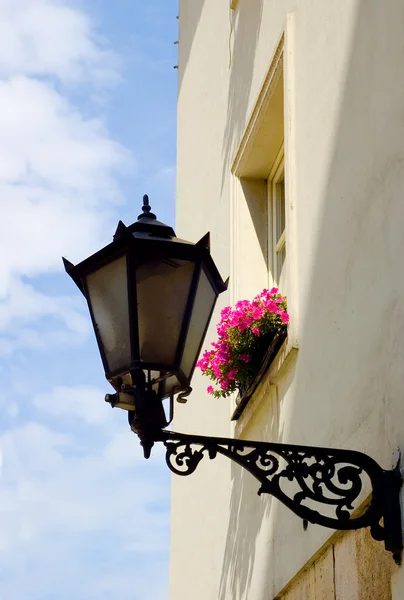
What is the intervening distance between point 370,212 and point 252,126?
2628 mm

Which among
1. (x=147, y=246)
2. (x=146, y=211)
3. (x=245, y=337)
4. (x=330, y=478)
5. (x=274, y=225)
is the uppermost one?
(x=274, y=225)

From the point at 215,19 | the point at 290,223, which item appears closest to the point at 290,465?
the point at 290,223

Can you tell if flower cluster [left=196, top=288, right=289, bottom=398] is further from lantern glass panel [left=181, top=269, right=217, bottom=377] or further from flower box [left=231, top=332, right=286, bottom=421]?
lantern glass panel [left=181, top=269, right=217, bottom=377]

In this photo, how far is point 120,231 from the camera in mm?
3672

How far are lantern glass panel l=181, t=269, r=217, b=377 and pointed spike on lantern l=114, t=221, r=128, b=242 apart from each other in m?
0.28

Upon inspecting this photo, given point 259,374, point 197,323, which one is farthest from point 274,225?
point 197,323

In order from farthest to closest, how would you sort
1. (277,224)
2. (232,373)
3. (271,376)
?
1. (277,224)
2. (232,373)
3. (271,376)

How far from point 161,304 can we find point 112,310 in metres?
0.16

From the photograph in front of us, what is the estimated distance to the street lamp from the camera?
357 centimetres

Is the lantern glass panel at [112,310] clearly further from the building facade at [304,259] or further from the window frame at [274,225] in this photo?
the window frame at [274,225]

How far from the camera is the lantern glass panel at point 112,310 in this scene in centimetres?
362

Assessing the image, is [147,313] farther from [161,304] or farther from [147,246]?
[147,246]

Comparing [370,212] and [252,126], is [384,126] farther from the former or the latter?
[252,126]

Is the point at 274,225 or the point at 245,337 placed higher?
the point at 274,225
